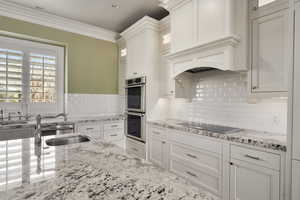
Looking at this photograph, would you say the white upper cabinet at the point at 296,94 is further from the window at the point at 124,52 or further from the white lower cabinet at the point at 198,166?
the window at the point at 124,52

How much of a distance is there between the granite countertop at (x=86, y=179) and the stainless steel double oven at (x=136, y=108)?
1.75 meters

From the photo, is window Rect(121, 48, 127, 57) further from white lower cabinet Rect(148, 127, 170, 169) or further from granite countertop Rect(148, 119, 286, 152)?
granite countertop Rect(148, 119, 286, 152)

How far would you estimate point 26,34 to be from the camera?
272 centimetres

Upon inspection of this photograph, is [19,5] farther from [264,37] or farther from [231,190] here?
[231,190]

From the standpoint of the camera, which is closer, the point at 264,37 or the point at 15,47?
the point at 264,37

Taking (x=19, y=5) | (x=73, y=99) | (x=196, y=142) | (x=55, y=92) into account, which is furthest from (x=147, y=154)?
(x=19, y=5)

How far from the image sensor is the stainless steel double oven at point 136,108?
2.74 m

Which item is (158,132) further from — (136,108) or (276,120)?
(276,120)

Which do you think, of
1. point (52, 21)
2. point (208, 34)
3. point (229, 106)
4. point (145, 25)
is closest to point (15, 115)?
point (52, 21)

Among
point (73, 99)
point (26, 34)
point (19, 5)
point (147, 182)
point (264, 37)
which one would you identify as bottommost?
point (147, 182)

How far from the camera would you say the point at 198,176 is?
1903 millimetres

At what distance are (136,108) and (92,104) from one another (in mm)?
1142

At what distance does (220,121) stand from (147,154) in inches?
50.7

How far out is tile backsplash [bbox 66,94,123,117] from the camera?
3207 millimetres
